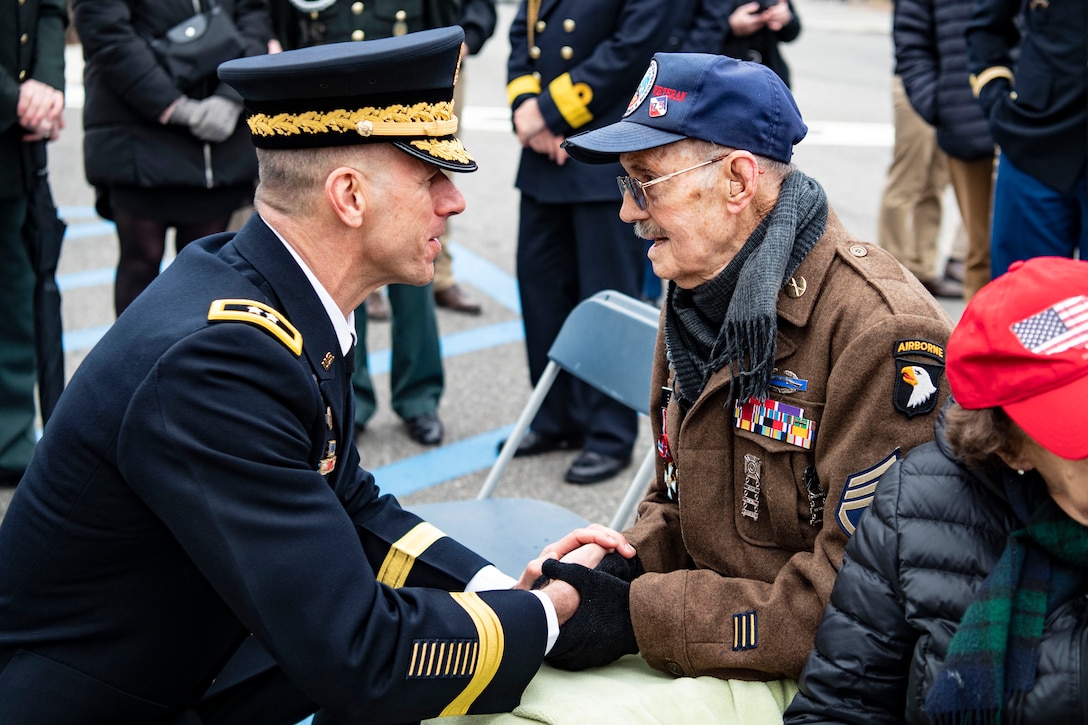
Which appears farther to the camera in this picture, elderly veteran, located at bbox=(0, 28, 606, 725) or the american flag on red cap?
elderly veteran, located at bbox=(0, 28, 606, 725)

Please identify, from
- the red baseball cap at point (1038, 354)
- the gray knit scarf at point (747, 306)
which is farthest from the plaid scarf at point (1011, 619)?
the gray knit scarf at point (747, 306)

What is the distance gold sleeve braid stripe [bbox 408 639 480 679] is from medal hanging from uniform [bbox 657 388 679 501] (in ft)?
2.02

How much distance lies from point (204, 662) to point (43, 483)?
427 mm

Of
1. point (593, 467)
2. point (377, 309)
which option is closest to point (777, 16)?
point (593, 467)

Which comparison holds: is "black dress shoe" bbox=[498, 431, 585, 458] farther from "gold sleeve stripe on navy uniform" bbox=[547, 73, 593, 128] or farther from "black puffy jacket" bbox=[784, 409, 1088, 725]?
"black puffy jacket" bbox=[784, 409, 1088, 725]

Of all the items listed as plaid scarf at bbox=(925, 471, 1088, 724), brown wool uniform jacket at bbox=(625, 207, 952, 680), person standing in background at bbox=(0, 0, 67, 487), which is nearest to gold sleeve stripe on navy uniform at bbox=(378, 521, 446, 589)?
brown wool uniform jacket at bbox=(625, 207, 952, 680)

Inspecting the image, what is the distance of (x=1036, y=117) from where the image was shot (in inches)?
153

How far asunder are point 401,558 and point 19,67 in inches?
104

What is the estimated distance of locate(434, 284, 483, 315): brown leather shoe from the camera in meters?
6.18

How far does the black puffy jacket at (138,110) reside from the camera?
410 cm

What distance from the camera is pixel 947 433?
1744mm

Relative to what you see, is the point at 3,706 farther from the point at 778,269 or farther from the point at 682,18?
the point at 682,18

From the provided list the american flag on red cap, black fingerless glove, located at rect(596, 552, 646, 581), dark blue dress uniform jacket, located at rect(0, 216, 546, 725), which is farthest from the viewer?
black fingerless glove, located at rect(596, 552, 646, 581)

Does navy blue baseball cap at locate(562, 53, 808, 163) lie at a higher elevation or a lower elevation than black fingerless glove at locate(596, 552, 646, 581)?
higher
